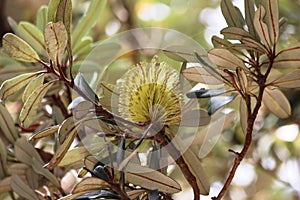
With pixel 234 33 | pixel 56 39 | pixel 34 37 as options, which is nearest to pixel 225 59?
pixel 234 33

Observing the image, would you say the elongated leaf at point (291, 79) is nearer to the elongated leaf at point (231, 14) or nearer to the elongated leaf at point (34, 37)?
the elongated leaf at point (231, 14)

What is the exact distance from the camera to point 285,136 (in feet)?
3.05

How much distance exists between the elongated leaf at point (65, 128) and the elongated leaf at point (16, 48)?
0.06 metres

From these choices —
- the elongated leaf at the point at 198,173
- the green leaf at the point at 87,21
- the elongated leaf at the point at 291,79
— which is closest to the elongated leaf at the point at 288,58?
the elongated leaf at the point at 291,79

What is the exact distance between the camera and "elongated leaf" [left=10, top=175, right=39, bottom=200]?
0.54 metres

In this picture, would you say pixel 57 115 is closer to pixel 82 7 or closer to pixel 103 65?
pixel 103 65

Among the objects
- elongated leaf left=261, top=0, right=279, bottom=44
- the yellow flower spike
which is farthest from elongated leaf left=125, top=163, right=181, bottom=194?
elongated leaf left=261, top=0, right=279, bottom=44

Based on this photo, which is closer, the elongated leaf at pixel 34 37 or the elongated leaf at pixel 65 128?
the elongated leaf at pixel 65 128

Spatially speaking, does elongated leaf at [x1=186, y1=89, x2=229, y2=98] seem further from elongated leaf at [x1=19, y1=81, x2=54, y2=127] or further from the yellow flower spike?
elongated leaf at [x1=19, y1=81, x2=54, y2=127]

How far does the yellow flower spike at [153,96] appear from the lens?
471 millimetres

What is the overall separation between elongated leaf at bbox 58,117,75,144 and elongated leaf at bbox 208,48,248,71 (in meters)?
0.12

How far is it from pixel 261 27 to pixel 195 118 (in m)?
0.10

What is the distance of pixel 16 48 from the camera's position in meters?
0.47

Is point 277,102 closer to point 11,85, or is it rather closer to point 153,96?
point 153,96
